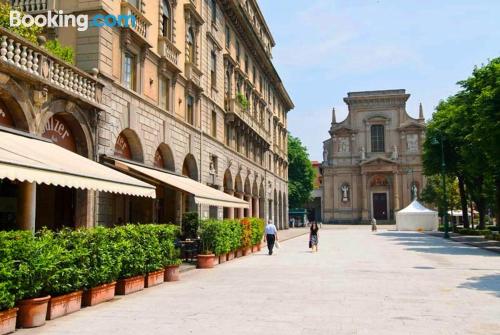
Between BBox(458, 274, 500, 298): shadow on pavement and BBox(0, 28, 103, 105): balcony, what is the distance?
40.0 feet

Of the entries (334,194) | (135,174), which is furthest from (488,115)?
(334,194)

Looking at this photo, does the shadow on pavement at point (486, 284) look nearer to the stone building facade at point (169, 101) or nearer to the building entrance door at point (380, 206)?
the stone building facade at point (169, 101)

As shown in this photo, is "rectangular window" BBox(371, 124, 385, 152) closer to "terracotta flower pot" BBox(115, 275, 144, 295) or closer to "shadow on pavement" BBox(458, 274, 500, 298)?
"shadow on pavement" BBox(458, 274, 500, 298)

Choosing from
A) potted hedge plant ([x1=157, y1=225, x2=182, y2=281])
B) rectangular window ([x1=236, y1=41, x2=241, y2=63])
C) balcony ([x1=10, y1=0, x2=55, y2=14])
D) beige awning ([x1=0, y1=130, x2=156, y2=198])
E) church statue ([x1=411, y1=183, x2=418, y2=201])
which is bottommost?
potted hedge plant ([x1=157, y1=225, x2=182, y2=281])

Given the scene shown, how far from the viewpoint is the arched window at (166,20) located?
22719mm

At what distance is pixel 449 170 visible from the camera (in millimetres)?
43312

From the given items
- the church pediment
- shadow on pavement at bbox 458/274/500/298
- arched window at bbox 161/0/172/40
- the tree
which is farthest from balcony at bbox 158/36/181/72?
the church pediment

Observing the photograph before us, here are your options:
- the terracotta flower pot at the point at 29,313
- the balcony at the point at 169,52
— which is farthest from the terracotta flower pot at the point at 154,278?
the balcony at the point at 169,52

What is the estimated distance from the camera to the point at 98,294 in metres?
10.1

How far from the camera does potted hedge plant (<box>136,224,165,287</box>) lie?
491 inches

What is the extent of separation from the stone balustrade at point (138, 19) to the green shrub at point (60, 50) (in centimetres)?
323

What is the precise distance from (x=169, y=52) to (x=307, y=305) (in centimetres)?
1581

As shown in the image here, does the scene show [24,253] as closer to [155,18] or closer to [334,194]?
[155,18]

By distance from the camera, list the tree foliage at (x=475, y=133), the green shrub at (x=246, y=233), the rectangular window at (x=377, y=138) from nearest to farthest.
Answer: the green shrub at (x=246, y=233) → the tree foliage at (x=475, y=133) → the rectangular window at (x=377, y=138)
